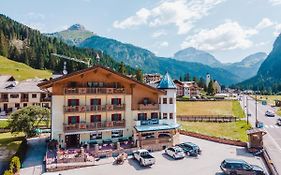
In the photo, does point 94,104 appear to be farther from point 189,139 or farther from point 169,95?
point 189,139

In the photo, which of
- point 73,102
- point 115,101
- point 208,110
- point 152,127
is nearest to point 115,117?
point 115,101

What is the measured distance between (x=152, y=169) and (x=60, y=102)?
16462 millimetres

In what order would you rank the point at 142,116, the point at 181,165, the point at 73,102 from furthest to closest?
the point at 142,116 → the point at 73,102 → the point at 181,165

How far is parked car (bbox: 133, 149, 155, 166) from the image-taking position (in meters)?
31.5

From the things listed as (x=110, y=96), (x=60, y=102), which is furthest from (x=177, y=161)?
(x=60, y=102)

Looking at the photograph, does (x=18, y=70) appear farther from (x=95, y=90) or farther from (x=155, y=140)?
(x=155, y=140)

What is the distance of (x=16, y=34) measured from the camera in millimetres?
196250

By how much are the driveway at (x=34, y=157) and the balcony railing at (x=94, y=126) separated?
4.92m

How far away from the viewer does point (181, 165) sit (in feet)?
106

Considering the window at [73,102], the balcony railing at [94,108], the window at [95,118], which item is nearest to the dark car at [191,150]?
the balcony railing at [94,108]

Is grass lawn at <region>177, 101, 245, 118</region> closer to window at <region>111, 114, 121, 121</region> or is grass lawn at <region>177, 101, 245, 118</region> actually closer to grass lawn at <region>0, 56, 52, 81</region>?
window at <region>111, 114, 121, 121</region>

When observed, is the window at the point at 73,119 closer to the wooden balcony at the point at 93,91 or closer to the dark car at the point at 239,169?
the wooden balcony at the point at 93,91

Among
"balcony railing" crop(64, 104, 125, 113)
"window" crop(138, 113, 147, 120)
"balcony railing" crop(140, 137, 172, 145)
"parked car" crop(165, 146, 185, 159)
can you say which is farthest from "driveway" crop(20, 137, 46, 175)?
"parked car" crop(165, 146, 185, 159)

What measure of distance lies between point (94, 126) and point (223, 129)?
3188cm
